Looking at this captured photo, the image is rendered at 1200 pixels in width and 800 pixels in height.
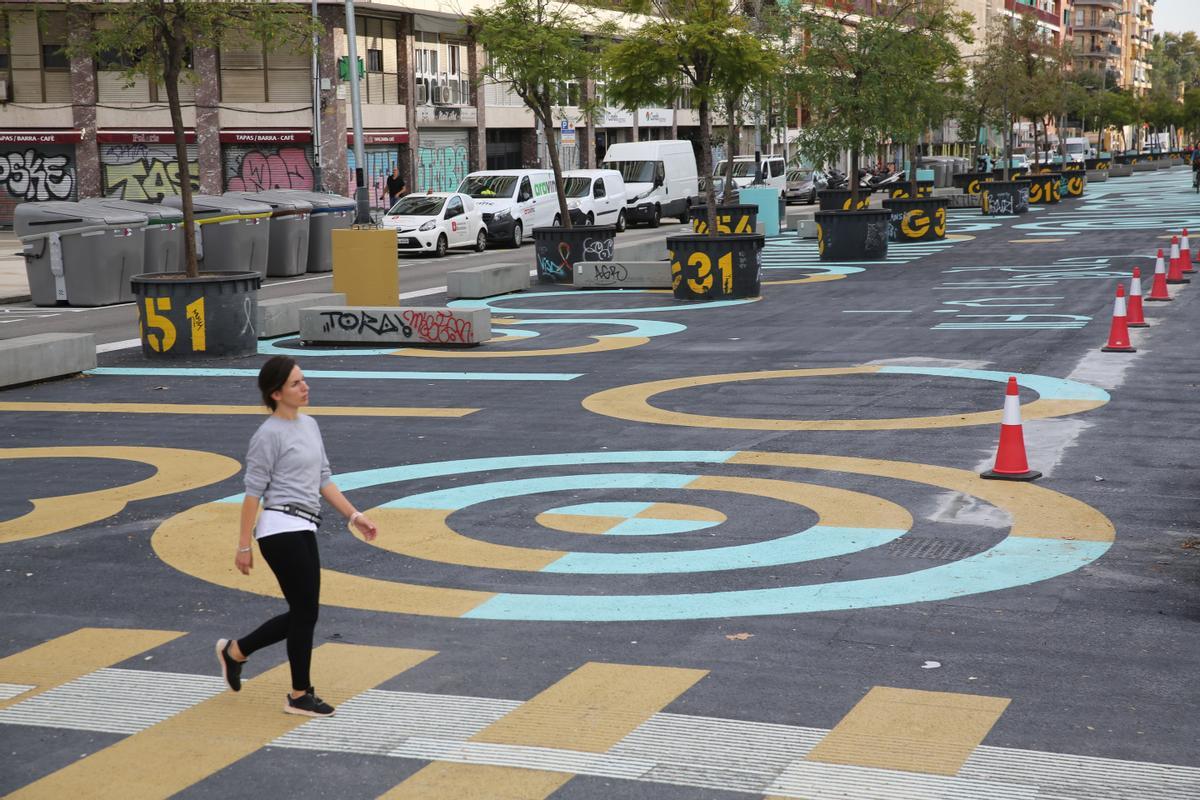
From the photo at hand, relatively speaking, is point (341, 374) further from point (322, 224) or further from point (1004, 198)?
point (1004, 198)

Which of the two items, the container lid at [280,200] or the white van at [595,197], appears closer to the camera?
the container lid at [280,200]

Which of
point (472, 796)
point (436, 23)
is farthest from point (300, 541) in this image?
point (436, 23)

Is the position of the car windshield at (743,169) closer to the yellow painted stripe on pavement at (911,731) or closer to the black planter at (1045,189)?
the black planter at (1045,189)

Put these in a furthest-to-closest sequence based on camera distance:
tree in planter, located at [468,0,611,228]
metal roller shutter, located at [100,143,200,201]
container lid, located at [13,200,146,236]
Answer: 1. metal roller shutter, located at [100,143,200,201]
2. tree in planter, located at [468,0,611,228]
3. container lid, located at [13,200,146,236]

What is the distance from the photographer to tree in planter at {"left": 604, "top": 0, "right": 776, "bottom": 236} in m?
23.7

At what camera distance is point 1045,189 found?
180 ft

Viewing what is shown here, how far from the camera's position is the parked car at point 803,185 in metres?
64.7

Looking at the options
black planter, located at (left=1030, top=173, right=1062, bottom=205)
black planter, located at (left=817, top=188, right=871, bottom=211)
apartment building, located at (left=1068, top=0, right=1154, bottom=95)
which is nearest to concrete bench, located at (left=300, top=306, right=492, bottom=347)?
black planter, located at (left=817, top=188, right=871, bottom=211)

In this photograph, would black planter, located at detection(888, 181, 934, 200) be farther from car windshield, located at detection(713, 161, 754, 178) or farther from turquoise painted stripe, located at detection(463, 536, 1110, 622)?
turquoise painted stripe, located at detection(463, 536, 1110, 622)

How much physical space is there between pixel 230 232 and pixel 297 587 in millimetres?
22614

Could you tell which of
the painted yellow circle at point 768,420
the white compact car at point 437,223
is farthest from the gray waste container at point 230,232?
the painted yellow circle at point 768,420

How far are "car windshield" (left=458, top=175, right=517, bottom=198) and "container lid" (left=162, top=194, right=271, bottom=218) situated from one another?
1061cm

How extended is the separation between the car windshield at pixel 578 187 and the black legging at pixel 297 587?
35268 mm

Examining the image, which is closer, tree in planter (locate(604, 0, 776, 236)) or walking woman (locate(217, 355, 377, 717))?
walking woman (locate(217, 355, 377, 717))
